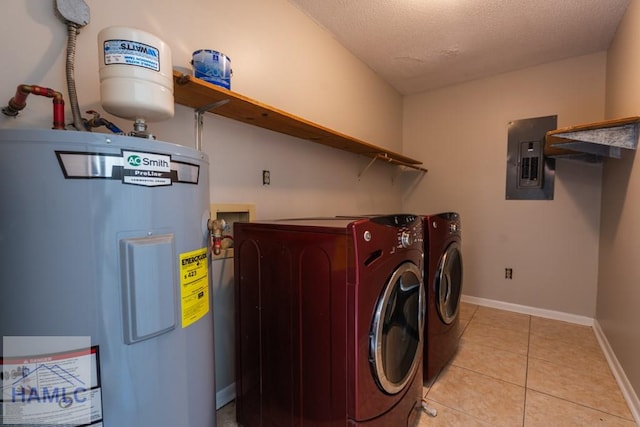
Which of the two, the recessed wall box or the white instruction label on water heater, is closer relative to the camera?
the white instruction label on water heater

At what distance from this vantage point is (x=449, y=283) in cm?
189

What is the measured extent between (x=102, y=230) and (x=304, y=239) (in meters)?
0.62

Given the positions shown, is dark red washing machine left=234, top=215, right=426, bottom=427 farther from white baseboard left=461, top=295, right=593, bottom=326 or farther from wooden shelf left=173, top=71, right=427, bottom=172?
white baseboard left=461, top=295, right=593, bottom=326

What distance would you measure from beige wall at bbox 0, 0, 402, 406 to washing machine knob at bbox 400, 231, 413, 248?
0.93 m

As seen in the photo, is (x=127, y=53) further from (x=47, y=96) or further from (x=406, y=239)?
(x=406, y=239)

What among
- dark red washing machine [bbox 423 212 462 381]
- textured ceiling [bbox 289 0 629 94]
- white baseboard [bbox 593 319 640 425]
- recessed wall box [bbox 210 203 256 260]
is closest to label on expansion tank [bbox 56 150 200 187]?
recessed wall box [bbox 210 203 256 260]

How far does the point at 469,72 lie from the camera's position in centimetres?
294

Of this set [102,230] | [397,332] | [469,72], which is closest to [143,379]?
[102,230]

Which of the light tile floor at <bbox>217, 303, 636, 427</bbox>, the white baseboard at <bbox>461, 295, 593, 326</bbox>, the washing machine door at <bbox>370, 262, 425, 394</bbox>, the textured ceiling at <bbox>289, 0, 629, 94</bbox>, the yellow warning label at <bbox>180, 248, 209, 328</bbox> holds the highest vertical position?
the textured ceiling at <bbox>289, 0, 629, 94</bbox>

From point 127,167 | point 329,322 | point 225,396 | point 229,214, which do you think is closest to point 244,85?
point 229,214

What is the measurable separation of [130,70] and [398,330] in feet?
4.40

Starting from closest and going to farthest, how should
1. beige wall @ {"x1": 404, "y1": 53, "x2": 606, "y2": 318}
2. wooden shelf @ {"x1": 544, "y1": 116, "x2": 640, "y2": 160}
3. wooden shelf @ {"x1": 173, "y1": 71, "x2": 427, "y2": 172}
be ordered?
wooden shelf @ {"x1": 173, "y1": 71, "x2": 427, "y2": 172} < wooden shelf @ {"x1": 544, "y1": 116, "x2": 640, "y2": 160} < beige wall @ {"x1": 404, "y1": 53, "x2": 606, "y2": 318}

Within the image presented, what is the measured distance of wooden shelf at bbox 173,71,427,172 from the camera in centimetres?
118

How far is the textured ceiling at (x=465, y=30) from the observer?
195 centimetres
